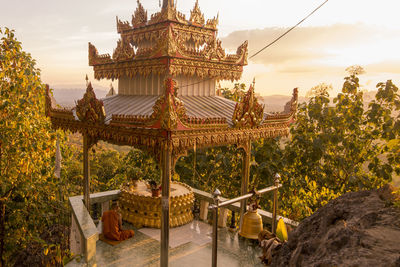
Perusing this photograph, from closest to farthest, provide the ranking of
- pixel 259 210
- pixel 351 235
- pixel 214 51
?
pixel 351 235 < pixel 214 51 < pixel 259 210

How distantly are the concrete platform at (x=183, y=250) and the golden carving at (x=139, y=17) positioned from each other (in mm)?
7384

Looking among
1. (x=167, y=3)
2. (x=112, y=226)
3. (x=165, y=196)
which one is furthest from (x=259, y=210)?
(x=167, y=3)

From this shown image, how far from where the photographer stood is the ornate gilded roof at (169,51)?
798 cm

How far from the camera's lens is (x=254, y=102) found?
847 cm

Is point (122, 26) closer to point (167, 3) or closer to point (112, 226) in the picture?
point (167, 3)

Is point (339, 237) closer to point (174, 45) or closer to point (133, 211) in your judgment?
point (174, 45)

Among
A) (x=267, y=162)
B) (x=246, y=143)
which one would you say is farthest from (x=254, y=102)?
(x=267, y=162)

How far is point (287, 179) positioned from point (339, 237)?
948 cm

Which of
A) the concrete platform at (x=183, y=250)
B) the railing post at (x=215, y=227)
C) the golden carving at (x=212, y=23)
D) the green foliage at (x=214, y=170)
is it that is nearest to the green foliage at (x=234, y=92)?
the green foliage at (x=214, y=170)

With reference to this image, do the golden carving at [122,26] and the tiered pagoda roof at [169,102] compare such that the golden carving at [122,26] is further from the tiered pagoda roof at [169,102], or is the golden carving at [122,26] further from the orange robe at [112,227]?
the orange robe at [112,227]

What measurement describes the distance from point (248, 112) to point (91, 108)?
15.1 ft

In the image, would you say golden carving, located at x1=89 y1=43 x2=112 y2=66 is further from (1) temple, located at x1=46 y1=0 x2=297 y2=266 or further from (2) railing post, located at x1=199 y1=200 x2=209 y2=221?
(2) railing post, located at x1=199 y1=200 x2=209 y2=221

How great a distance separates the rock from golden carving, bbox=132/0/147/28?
8.25 metres

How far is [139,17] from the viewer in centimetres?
1011
